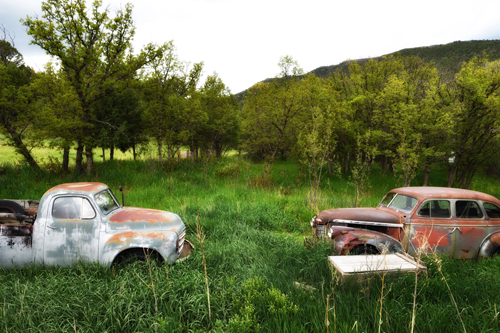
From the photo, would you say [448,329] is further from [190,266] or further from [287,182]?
[287,182]

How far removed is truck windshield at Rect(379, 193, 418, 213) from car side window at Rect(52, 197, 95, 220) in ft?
20.3

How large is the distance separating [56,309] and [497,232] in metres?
7.76

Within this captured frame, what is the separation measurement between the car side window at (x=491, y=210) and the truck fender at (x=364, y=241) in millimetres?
2159

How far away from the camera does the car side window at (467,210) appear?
17.5 feet

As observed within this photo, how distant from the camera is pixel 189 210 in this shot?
8.47m

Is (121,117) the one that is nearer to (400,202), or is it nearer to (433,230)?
(400,202)

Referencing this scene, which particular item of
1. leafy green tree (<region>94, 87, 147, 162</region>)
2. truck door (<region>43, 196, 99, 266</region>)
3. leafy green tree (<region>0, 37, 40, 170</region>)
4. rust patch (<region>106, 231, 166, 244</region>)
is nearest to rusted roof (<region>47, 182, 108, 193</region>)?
truck door (<region>43, 196, 99, 266</region>)

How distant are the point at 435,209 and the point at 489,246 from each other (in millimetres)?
1196

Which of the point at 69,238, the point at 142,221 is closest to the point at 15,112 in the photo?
the point at 69,238

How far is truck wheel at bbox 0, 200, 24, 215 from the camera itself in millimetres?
5877

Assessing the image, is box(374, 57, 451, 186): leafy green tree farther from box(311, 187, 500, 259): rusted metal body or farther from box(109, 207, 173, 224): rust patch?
box(109, 207, 173, 224): rust patch

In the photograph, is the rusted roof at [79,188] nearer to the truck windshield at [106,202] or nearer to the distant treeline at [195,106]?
the truck windshield at [106,202]

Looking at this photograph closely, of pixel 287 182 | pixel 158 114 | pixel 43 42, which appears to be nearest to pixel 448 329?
pixel 287 182

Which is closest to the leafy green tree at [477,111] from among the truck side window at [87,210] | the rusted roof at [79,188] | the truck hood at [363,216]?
the truck hood at [363,216]
